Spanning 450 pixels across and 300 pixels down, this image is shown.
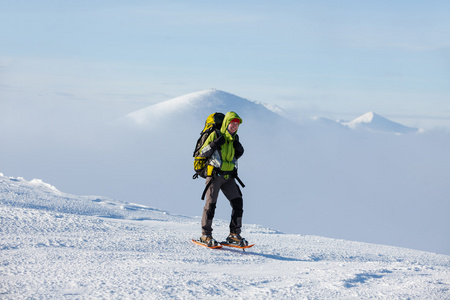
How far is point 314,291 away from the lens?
420 cm

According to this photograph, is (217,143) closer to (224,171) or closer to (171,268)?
(224,171)

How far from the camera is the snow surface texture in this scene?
3986mm

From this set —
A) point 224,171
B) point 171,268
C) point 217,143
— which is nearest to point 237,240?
point 224,171

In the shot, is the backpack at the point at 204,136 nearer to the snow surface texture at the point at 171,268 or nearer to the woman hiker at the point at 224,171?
the woman hiker at the point at 224,171

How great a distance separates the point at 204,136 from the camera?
6.36 m

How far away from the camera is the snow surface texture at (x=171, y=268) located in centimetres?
399

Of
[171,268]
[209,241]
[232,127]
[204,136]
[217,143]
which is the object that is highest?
[232,127]

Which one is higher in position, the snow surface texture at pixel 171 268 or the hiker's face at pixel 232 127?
the hiker's face at pixel 232 127

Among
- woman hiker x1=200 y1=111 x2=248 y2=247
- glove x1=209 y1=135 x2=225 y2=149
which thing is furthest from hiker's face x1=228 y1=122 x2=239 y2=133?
glove x1=209 y1=135 x2=225 y2=149

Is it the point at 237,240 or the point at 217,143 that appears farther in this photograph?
the point at 237,240

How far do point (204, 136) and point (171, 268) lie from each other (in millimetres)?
2097

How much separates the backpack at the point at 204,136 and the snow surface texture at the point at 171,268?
1.06 meters

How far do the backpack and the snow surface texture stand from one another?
106 centimetres

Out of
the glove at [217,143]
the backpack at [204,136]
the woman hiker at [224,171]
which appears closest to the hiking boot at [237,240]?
the woman hiker at [224,171]
